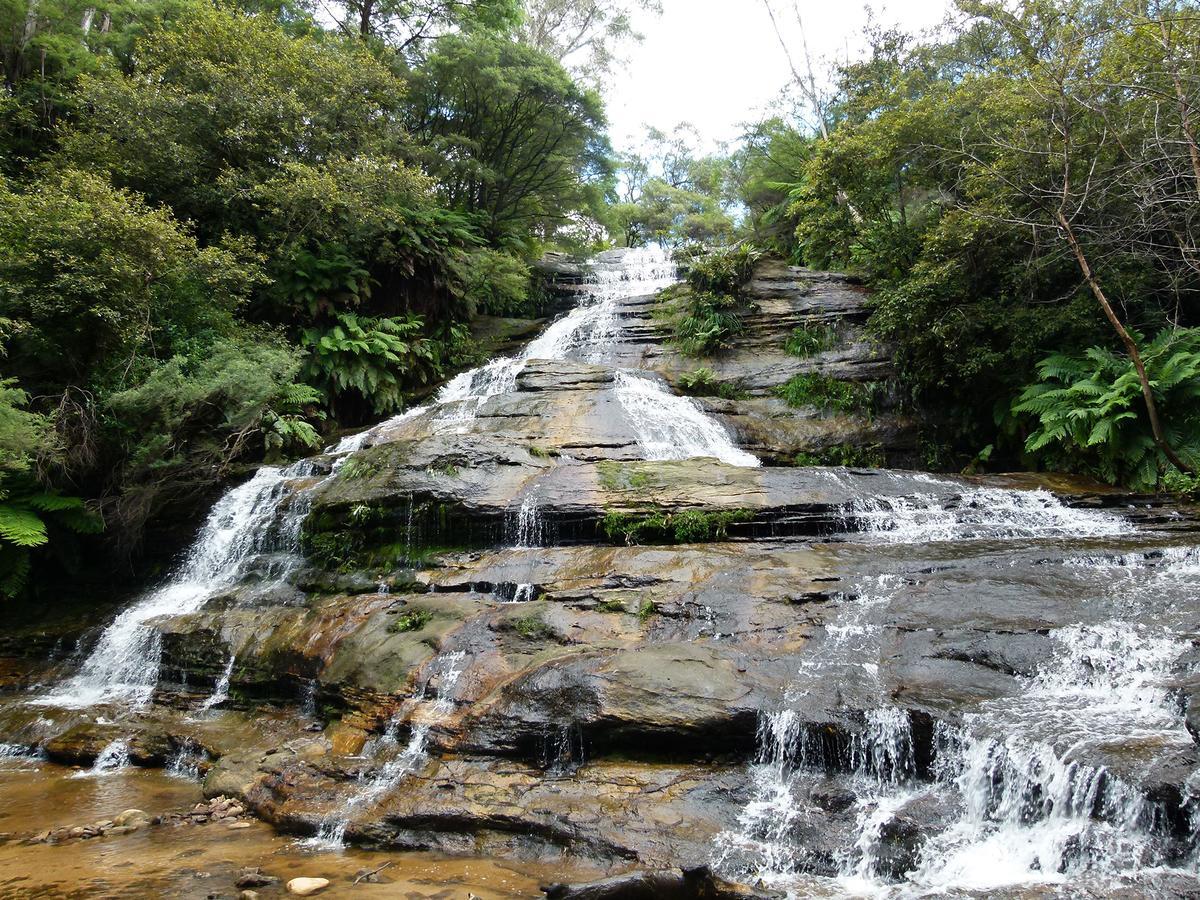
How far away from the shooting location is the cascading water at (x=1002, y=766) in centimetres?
411

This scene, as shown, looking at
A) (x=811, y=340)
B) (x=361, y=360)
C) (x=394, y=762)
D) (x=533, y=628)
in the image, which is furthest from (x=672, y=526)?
(x=361, y=360)

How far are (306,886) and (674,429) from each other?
9.07 m

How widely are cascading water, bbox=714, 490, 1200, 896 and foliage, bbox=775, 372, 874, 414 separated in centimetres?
708

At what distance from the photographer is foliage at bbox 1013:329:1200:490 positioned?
30.9ft

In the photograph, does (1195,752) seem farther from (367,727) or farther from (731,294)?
(731,294)

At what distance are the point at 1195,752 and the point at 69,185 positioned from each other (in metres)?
15.1

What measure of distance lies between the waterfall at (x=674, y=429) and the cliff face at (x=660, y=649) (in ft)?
0.32

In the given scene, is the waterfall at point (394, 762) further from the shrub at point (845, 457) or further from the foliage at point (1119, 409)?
the foliage at point (1119, 409)

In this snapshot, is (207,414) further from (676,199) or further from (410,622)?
(676,199)

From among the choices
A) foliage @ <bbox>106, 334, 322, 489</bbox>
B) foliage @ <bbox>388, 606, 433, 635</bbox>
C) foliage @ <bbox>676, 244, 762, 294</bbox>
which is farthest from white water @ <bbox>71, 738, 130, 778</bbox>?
foliage @ <bbox>676, 244, 762, 294</bbox>

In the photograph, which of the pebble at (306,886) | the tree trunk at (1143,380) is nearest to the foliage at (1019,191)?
the tree trunk at (1143,380)

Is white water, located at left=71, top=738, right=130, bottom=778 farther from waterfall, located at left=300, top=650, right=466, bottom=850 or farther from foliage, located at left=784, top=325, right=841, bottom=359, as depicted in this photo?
foliage, located at left=784, top=325, right=841, bottom=359

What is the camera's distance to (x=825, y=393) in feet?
45.0

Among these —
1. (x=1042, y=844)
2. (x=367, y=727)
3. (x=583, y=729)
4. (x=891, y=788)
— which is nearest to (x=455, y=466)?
(x=367, y=727)
